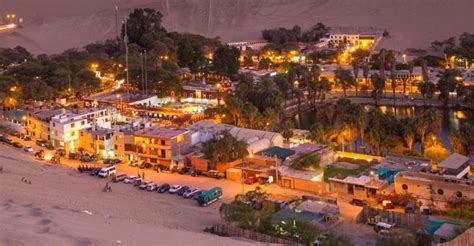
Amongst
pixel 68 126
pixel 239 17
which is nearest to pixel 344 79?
pixel 68 126

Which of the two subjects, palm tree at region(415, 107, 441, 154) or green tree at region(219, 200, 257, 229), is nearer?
green tree at region(219, 200, 257, 229)

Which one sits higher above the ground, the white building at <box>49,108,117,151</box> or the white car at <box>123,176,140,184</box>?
the white building at <box>49,108,117,151</box>

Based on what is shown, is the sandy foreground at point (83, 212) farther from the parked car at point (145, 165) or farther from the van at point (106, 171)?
the parked car at point (145, 165)

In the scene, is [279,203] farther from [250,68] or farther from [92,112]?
[250,68]

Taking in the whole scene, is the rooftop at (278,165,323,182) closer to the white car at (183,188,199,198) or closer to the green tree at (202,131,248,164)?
the green tree at (202,131,248,164)

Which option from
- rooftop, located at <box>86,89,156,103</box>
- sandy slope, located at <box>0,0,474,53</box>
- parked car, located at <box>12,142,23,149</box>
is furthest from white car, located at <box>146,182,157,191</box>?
sandy slope, located at <box>0,0,474,53</box>

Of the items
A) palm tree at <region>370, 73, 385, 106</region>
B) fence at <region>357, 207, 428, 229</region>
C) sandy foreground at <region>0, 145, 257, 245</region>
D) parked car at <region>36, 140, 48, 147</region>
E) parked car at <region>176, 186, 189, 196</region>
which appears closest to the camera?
sandy foreground at <region>0, 145, 257, 245</region>
